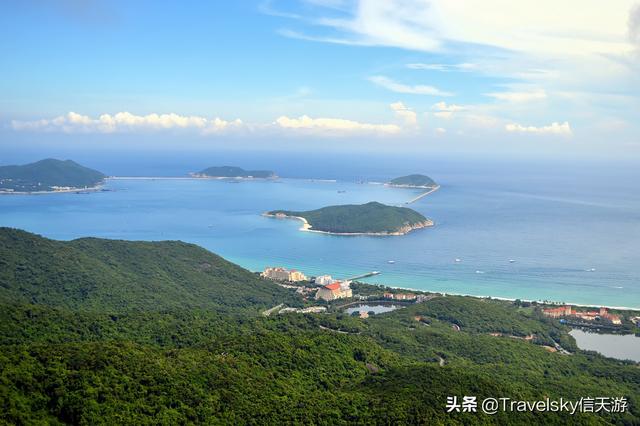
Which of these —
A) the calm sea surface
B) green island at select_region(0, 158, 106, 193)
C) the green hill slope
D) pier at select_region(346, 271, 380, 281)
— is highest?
green island at select_region(0, 158, 106, 193)

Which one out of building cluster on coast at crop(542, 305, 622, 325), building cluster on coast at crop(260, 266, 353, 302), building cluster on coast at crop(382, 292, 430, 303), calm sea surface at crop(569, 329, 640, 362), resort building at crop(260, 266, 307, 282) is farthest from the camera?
resort building at crop(260, 266, 307, 282)

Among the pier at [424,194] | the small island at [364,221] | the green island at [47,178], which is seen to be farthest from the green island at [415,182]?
the green island at [47,178]

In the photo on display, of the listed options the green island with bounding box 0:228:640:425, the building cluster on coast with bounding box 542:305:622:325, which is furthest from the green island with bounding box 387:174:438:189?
the green island with bounding box 0:228:640:425

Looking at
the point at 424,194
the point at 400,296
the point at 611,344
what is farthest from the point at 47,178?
the point at 611,344

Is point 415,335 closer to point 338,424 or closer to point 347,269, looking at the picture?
point 338,424

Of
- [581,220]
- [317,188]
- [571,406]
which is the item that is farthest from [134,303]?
[317,188]

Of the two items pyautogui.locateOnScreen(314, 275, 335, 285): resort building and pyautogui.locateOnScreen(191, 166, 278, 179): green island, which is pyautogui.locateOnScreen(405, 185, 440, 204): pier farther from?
pyautogui.locateOnScreen(314, 275, 335, 285): resort building
